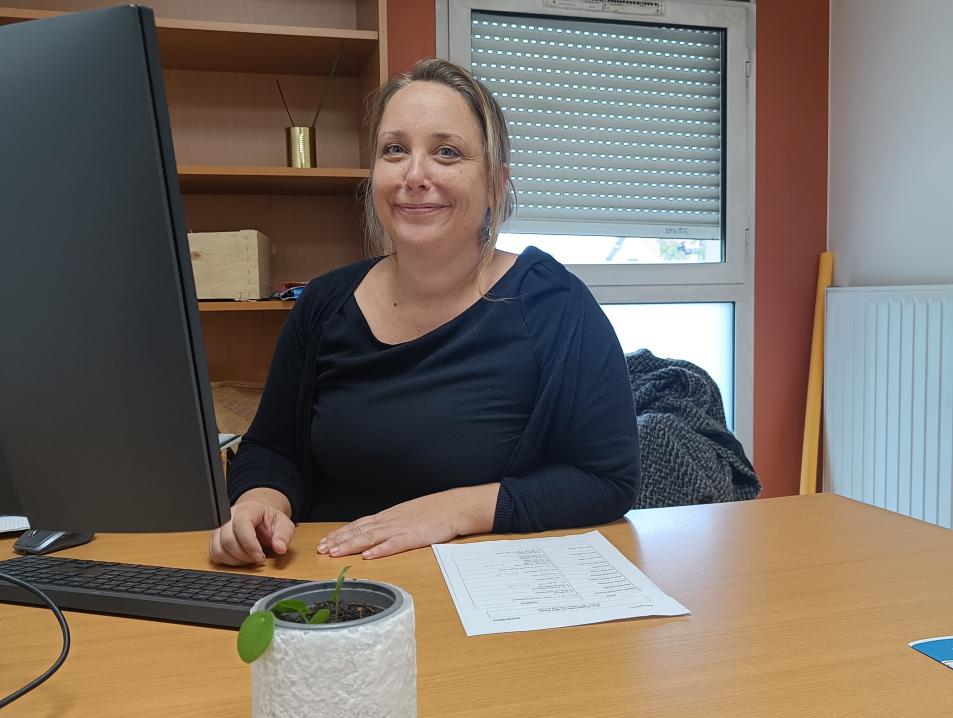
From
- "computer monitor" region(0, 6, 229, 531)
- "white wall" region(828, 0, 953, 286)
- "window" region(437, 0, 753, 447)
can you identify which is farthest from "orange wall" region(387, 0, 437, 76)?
"computer monitor" region(0, 6, 229, 531)

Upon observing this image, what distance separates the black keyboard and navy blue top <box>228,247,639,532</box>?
1.14 feet

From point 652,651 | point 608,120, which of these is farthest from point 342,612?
point 608,120

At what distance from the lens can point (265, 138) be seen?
253 cm

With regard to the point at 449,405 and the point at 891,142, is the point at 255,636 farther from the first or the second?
the point at 891,142

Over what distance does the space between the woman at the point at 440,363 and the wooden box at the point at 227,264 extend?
835mm

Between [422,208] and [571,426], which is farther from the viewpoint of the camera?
[422,208]

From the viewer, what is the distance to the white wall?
2.46 metres

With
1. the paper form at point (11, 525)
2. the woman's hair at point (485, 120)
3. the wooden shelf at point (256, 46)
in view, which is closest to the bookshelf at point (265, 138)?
the wooden shelf at point (256, 46)

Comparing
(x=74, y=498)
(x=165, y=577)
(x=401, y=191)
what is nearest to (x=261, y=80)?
(x=401, y=191)

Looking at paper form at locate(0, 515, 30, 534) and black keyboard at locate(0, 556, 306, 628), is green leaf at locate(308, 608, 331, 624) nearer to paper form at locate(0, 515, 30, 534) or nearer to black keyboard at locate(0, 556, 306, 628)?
black keyboard at locate(0, 556, 306, 628)

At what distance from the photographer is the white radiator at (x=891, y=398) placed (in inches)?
92.0

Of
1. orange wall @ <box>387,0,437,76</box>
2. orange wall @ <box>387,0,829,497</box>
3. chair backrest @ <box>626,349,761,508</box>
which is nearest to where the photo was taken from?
chair backrest @ <box>626,349,761,508</box>

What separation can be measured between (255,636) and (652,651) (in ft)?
1.28

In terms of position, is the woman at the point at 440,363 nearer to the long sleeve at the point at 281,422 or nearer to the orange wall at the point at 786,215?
the long sleeve at the point at 281,422
